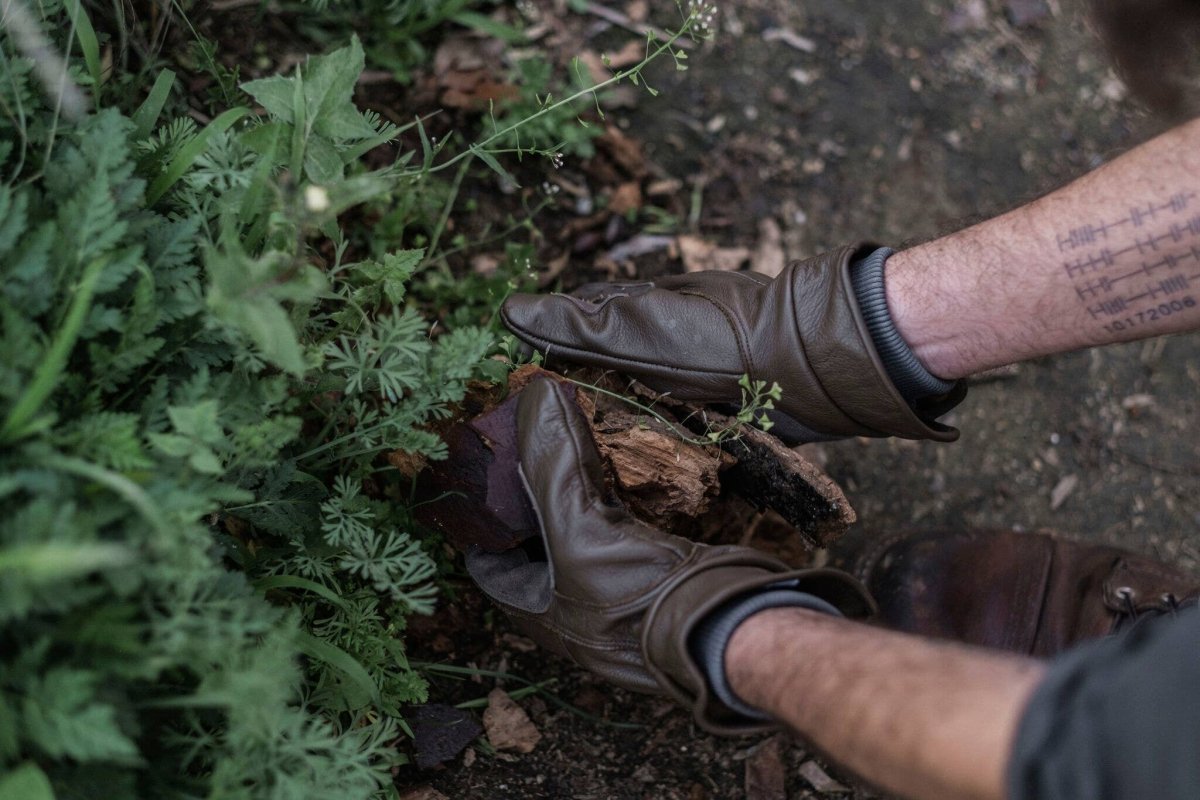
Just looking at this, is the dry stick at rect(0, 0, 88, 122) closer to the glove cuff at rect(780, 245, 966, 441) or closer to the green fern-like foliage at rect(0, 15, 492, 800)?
the green fern-like foliage at rect(0, 15, 492, 800)

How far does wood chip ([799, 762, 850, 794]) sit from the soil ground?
2.71 ft

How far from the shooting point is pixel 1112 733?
1331 mm

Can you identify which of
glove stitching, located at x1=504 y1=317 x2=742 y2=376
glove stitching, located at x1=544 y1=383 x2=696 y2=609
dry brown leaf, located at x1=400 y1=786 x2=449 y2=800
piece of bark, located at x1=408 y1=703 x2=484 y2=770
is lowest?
dry brown leaf, located at x1=400 y1=786 x2=449 y2=800

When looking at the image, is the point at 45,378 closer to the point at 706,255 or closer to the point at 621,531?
the point at 621,531

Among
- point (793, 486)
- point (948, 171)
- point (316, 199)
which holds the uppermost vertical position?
point (316, 199)

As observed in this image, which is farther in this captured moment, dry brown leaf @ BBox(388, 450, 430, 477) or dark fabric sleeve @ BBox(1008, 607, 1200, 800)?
dry brown leaf @ BBox(388, 450, 430, 477)

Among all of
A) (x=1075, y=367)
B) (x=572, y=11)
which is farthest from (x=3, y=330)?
(x=1075, y=367)

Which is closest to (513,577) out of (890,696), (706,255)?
(890,696)

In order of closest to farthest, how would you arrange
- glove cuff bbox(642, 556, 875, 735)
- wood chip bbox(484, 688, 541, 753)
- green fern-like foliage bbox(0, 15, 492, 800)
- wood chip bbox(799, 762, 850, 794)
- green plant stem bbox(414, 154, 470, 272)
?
green fern-like foliage bbox(0, 15, 492, 800)
glove cuff bbox(642, 556, 875, 735)
wood chip bbox(484, 688, 541, 753)
wood chip bbox(799, 762, 850, 794)
green plant stem bbox(414, 154, 470, 272)

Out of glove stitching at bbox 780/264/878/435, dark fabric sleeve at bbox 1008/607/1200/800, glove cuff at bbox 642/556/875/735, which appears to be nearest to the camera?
dark fabric sleeve at bbox 1008/607/1200/800

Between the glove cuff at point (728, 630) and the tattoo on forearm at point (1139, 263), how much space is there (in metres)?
0.98

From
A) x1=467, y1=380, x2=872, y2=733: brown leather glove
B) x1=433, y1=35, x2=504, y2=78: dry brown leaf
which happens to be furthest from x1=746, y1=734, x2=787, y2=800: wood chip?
x1=433, y1=35, x2=504, y2=78: dry brown leaf

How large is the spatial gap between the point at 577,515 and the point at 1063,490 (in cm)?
202

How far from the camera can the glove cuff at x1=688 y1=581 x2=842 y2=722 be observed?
1854 mm
